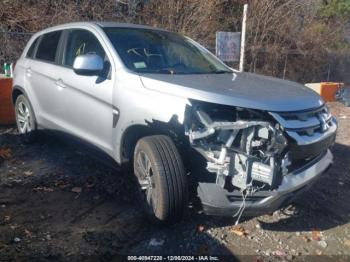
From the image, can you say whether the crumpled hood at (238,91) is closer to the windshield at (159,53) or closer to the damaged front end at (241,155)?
the damaged front end at (241,155)

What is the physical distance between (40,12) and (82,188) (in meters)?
7.93

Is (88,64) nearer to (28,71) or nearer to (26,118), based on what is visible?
(28,71)

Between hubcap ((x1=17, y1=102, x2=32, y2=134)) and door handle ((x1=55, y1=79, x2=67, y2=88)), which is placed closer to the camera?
door handle ((x1=55, y1=79, x2=67, y2=88))

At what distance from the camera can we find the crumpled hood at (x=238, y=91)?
3379 mm

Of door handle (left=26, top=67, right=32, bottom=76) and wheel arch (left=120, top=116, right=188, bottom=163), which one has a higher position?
door handle (left=26, top=67, right=32, bottom=76)

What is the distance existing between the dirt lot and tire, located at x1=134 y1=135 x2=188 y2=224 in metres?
0.27

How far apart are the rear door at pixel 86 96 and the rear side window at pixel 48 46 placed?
0.92 ft

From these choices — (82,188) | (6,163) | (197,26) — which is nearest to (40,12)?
(197,26)

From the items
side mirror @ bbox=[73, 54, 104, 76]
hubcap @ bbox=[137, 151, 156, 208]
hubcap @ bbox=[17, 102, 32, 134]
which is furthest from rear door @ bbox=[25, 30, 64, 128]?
hubcap @ bbox=[137, 151, 156, 208]

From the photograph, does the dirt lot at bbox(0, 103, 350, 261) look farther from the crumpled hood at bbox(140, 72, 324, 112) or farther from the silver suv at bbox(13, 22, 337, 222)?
the crumpled hood at bbox(140, 72, 324, 112)

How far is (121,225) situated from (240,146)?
4.63ft

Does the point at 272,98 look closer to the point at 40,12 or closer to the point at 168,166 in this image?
the point at 168,166

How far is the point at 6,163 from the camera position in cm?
553

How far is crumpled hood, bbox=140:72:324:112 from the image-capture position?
3379mm
